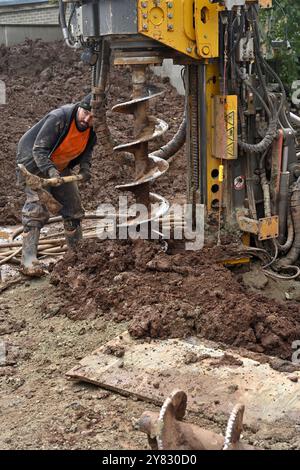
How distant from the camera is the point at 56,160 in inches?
270

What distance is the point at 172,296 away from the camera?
521cm

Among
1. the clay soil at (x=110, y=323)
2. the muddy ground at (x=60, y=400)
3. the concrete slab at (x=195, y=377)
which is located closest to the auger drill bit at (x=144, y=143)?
the clay soil at (x=110, y=323)

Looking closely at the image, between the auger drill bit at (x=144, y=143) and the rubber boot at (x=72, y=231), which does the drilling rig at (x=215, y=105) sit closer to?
the auger drill bit at (x=144, y=143)

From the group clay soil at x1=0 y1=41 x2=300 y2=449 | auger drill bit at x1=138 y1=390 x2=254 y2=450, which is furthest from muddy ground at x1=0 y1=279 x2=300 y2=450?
auger drill bit at x1=138 y1=390 x2=254 y2=450

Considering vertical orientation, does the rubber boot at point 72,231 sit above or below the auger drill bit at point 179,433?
below

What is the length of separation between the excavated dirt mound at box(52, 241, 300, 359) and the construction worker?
2.29 feet

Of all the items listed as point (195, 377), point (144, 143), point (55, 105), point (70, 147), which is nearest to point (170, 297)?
point (195, 377)

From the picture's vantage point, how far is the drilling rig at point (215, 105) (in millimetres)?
5383

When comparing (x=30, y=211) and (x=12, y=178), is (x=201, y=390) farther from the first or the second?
(x=12, y=178)

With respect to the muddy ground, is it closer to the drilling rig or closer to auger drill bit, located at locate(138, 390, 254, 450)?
auger drill bit, located at locate(138, 390, 254, 450)

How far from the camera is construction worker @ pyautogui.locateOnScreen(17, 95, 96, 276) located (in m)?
6.50

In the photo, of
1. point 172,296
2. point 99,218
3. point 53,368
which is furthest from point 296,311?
point 99,218

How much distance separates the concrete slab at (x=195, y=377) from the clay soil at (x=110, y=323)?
0.09 metres

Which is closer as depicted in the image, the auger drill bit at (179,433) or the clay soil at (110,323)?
the auger drill bit at (179,433)
